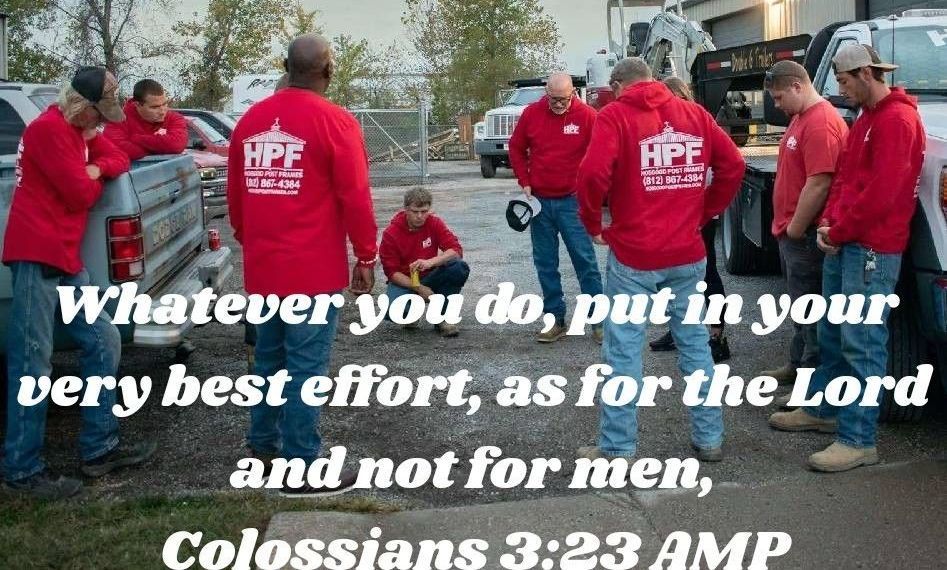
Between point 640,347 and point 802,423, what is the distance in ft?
3.78

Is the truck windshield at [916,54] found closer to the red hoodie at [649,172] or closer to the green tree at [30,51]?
the red hoodie at [649,172]

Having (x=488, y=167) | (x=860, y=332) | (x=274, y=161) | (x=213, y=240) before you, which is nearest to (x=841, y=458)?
(x=860, y=332)

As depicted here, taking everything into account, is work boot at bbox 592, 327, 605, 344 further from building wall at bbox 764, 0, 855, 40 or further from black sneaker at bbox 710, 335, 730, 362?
building wall at bbox 764, 0, 855, 40

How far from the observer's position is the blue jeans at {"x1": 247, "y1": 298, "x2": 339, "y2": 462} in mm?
4715

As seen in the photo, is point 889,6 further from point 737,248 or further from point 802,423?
point 802,423

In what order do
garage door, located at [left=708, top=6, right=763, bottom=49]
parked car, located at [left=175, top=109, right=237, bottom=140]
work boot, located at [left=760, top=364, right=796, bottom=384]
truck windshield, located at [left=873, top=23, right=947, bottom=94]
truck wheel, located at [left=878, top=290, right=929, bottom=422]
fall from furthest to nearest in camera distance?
garage door, located at [left=708, top=6, right=763, bottom=49] < parked car, located at [left=175, top=109, right=237, bottom=140] < truck windshield, located at [left=873, top=23, right=947, bottom=94] < work boot, located at [left=760, top=364, right=796, bottom=384] < truck wheel, located at [left=878, top=290, right=929, bottom=422]

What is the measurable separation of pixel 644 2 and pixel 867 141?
1803 centimetres

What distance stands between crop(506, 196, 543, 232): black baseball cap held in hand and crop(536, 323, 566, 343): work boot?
74 cm

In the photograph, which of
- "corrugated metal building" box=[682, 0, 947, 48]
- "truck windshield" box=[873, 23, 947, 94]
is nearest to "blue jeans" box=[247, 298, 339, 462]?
"truck windshield" box=[873, 23, 947, 94]

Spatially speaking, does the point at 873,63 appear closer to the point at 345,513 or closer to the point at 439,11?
the point at 345,513

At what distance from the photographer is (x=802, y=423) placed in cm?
558

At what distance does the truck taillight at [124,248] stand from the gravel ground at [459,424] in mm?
919

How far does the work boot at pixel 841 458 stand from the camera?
4.91 metres

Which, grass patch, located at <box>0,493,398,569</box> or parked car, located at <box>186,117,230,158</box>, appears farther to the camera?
parked car, located at <box>186,117,230,158</box>
